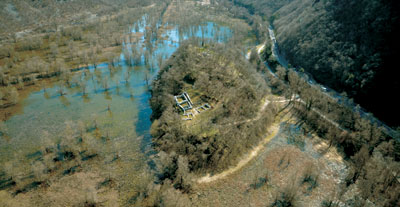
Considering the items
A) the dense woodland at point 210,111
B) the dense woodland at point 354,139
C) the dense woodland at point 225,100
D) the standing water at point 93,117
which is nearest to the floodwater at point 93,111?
the standing water at point 93,117

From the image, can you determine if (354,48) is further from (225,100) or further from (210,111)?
(210,111)

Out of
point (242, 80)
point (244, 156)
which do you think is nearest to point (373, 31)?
→ point (242, 80)

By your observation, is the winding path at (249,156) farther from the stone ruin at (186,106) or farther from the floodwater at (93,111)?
the floodwater at (93,111)

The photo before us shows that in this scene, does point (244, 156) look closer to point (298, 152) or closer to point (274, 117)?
point (298, 152)

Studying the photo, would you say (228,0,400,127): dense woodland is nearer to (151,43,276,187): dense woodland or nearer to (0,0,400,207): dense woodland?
(0,0,400,207): dense woodland

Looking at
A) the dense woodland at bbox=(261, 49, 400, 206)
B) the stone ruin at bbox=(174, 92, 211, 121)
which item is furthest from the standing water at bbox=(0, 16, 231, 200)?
the dense woodland at bbox=(261, 49, 400, 206)
